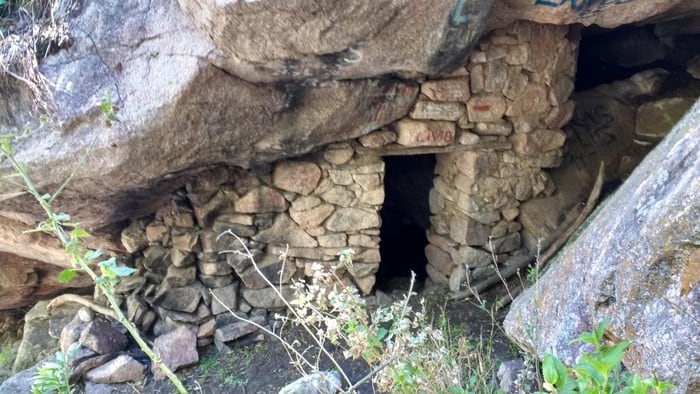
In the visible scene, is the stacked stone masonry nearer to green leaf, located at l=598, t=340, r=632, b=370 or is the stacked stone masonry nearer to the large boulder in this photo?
the large boulder

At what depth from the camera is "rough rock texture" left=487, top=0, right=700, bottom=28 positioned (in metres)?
2.56

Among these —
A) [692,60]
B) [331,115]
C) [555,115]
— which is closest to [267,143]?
[331,115]

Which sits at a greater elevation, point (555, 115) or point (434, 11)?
point (434, 11)

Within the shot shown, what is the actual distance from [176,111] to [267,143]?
51 centimetres

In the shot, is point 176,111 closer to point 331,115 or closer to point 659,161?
point 331,115

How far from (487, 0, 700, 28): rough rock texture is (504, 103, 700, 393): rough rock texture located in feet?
3.71

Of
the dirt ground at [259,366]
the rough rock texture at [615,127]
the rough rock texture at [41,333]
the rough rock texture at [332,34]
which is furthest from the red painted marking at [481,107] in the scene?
the rough rock texture at [41,333]

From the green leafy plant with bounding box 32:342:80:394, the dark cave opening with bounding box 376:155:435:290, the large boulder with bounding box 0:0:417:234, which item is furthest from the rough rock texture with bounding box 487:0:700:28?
the green leafy plant with bounding box 32:342:80:394

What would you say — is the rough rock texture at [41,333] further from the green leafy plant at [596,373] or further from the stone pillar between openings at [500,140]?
the green leafy plant at [596,373]

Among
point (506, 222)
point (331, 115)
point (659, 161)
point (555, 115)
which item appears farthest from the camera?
point (506, 222)

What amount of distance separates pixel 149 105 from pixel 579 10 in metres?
2.02

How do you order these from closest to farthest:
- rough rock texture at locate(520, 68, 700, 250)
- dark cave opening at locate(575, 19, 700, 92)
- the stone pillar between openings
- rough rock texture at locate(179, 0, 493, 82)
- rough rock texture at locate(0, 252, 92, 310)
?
1. rough rock texture at locate(179, 0, 493, 82)
2. the stone pillar between openings
3. rough rock texture at locate(520, 68, 700, 250)
4. dark cave opening at locate(575, 19, 700, 92)
5. rough rock texture at locate(0, 252, 92, 310)

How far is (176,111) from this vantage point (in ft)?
8.50

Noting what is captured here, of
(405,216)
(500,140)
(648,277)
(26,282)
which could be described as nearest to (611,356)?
(648,277)
